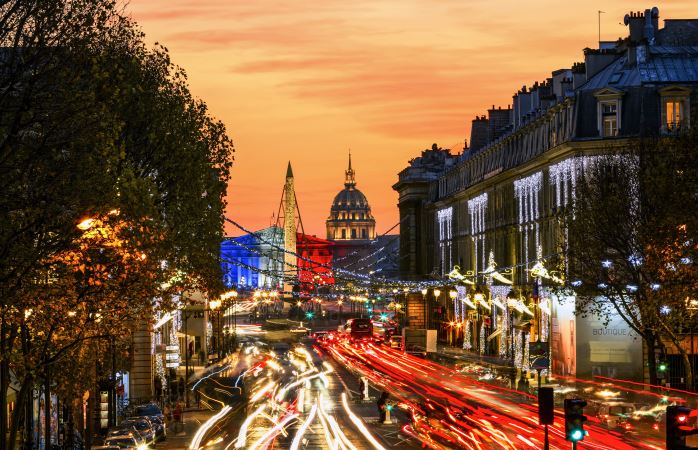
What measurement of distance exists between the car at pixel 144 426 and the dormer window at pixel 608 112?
1426 inches

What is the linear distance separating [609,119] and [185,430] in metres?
32.8

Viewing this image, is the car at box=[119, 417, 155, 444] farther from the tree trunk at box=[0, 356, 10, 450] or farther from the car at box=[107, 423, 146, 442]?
the tree trunk at box=[0, 356, 10, 450]

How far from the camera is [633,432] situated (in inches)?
2016

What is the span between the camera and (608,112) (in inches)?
3204

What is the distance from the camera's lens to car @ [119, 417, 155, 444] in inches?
1993

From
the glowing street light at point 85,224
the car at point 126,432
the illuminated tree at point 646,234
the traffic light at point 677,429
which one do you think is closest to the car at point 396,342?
the illuminated tree at point 646,234

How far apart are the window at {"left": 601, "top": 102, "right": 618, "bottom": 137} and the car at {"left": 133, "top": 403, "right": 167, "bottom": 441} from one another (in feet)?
111

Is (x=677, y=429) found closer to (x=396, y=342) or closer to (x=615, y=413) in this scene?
(x=615, y=413)

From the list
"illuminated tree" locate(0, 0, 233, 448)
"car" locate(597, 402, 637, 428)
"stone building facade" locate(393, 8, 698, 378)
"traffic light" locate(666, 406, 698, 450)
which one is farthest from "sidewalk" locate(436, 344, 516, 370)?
"traffic light" locate(666, 406, 698, 450)

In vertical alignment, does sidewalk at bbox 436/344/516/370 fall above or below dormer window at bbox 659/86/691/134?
below

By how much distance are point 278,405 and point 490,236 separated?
4401 cm

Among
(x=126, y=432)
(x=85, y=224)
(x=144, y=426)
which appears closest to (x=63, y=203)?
(x=85, y=224)

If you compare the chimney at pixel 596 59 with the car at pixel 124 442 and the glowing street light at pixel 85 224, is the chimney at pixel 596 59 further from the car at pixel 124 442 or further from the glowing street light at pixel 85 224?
the glowing street light at pixel 85 224

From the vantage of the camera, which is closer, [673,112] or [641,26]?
[673,112]
